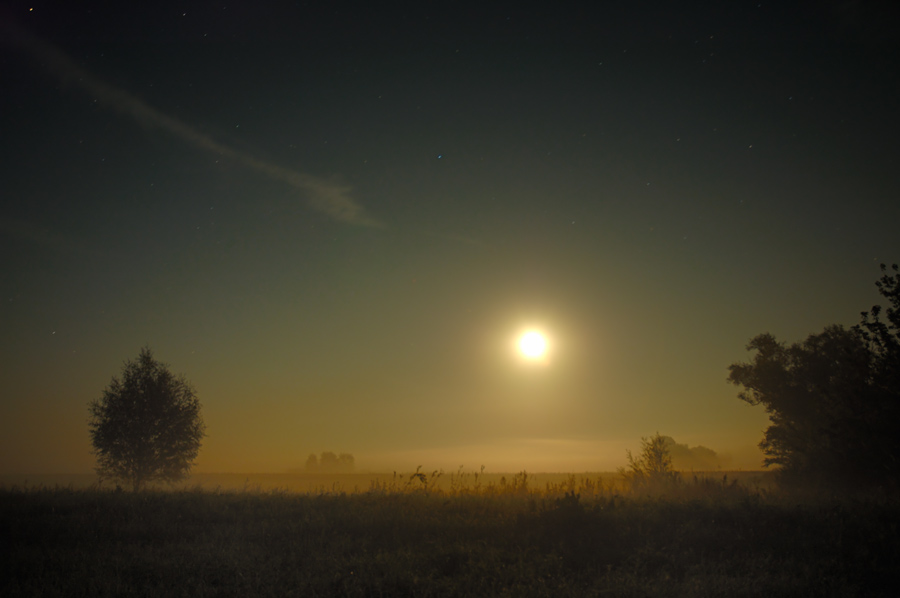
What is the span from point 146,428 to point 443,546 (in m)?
29.8

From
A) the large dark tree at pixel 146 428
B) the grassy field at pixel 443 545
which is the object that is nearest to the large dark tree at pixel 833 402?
the grassy field at pixel 443 545

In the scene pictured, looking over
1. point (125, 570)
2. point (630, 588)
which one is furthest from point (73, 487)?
point (630, 588)

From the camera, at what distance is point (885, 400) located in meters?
19.4

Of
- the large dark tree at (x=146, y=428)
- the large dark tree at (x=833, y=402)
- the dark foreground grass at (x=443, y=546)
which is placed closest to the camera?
the dark foreground grass at (x=443, y=546)

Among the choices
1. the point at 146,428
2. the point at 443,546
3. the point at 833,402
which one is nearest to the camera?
the point at 443,546

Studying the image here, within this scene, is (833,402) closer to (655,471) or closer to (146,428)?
(655,471)

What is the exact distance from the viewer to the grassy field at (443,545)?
31.4 ft

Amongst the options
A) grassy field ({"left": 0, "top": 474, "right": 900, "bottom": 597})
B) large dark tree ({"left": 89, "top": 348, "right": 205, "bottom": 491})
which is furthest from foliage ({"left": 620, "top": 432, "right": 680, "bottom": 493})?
large dark tree ({"left": 89, "top": 348, "right": 205, "bottom": 491})

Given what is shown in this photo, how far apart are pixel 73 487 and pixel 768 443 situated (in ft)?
133

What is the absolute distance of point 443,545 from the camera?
11.9 m

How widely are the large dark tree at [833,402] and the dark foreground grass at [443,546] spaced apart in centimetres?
711

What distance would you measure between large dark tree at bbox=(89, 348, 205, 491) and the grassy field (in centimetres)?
1592

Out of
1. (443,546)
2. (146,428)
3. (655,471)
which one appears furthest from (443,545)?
(146,428)

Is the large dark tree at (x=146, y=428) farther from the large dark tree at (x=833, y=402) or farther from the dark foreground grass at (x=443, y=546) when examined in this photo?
the large dark tree at (x=833, y=402)
